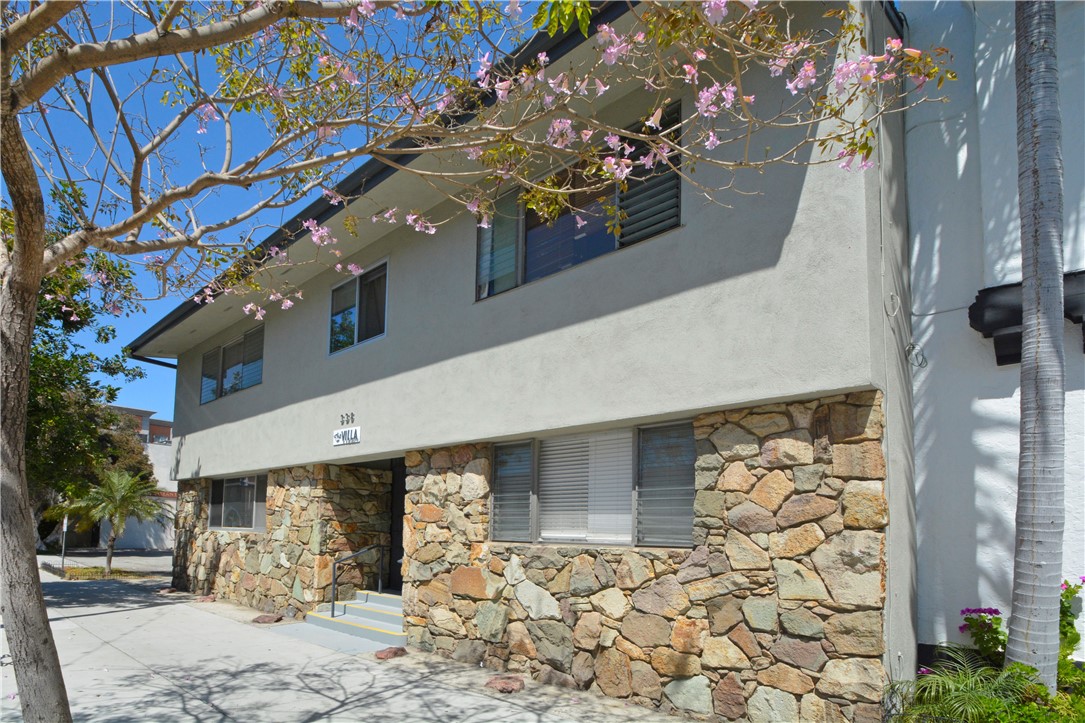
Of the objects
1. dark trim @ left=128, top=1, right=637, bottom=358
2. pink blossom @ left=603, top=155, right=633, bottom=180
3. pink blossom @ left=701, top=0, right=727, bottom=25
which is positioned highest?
dark trim @ left=128, top=1, right=637, bottom=358

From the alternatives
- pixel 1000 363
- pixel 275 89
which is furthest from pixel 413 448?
pixel 1000 363

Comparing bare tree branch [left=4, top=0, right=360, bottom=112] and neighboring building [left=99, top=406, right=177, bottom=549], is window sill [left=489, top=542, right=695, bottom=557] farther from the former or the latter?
neighboring building [left=99, top=406, right=177, bottom=549]

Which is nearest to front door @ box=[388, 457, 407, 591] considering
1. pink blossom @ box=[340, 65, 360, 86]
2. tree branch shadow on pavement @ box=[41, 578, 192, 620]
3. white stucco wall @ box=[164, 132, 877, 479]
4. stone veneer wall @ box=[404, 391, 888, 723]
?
white stucco wall @ box=[164, 132, 877, 479]

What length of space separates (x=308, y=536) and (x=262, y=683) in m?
4.68

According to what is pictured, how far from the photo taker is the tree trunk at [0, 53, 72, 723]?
4.70 metres

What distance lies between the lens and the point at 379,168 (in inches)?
383

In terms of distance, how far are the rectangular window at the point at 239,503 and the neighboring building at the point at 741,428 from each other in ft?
19.5

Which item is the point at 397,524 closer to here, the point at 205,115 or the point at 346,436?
the point at 346,436

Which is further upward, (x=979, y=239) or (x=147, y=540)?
(x=979, y=239)

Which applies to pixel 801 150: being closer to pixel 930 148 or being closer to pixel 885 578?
pixel 930 148

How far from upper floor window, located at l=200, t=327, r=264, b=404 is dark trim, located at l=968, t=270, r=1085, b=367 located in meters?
11.9

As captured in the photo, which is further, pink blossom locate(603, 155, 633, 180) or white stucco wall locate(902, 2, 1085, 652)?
white stucco wall locate(902, 2, 1085, 652)

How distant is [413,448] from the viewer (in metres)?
10.4

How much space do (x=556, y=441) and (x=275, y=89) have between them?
4326 millimetres
